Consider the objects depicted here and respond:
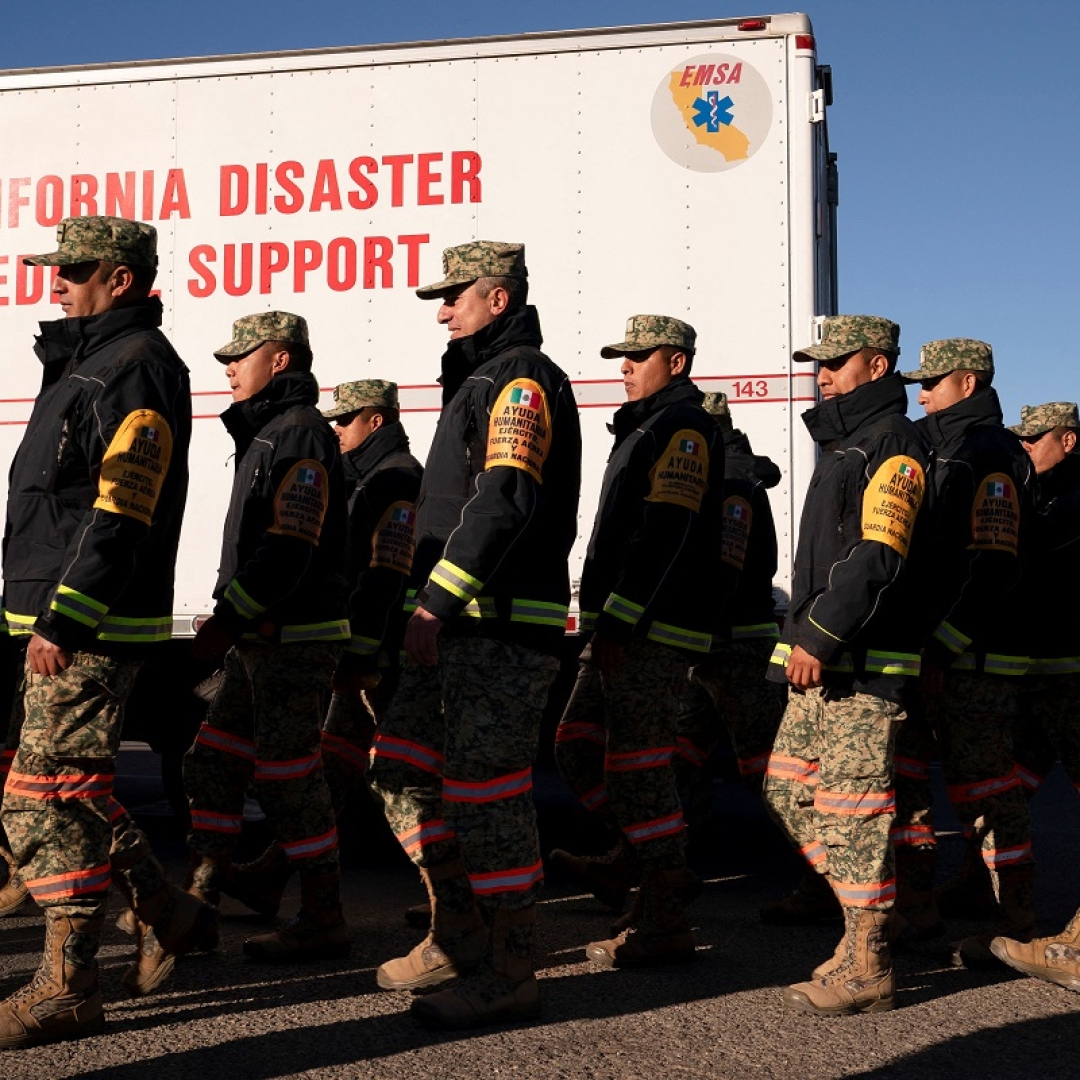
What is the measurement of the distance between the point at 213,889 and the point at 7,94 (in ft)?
15.4

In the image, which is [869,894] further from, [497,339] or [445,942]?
[497,339]

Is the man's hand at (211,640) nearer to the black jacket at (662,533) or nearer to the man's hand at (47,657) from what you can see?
the man's hand at (47,657)

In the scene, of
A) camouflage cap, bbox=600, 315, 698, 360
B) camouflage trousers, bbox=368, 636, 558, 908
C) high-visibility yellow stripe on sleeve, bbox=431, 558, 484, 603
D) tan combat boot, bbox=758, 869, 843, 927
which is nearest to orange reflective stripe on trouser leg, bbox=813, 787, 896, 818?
camouflage trousers, bbox=368, 636, 558, 908

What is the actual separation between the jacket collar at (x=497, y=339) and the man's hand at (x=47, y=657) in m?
1.48

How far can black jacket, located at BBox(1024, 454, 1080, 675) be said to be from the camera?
17.7 ft

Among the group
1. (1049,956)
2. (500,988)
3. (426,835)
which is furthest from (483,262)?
(1049,956)

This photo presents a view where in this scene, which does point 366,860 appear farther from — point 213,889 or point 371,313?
point 371,313

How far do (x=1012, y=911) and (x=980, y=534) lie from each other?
1378 mm

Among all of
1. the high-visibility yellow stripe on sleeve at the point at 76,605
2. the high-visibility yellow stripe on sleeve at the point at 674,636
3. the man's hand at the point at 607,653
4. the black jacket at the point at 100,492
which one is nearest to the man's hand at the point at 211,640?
the black jacket at the point at 100,492

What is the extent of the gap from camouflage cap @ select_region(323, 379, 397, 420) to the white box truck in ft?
1.72

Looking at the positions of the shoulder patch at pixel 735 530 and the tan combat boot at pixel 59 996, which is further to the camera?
the shoulder patch at pixel 735 530

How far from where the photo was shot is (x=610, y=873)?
18.9ft

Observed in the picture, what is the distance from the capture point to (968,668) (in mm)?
5238

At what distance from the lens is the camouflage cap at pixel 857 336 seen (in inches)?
193
